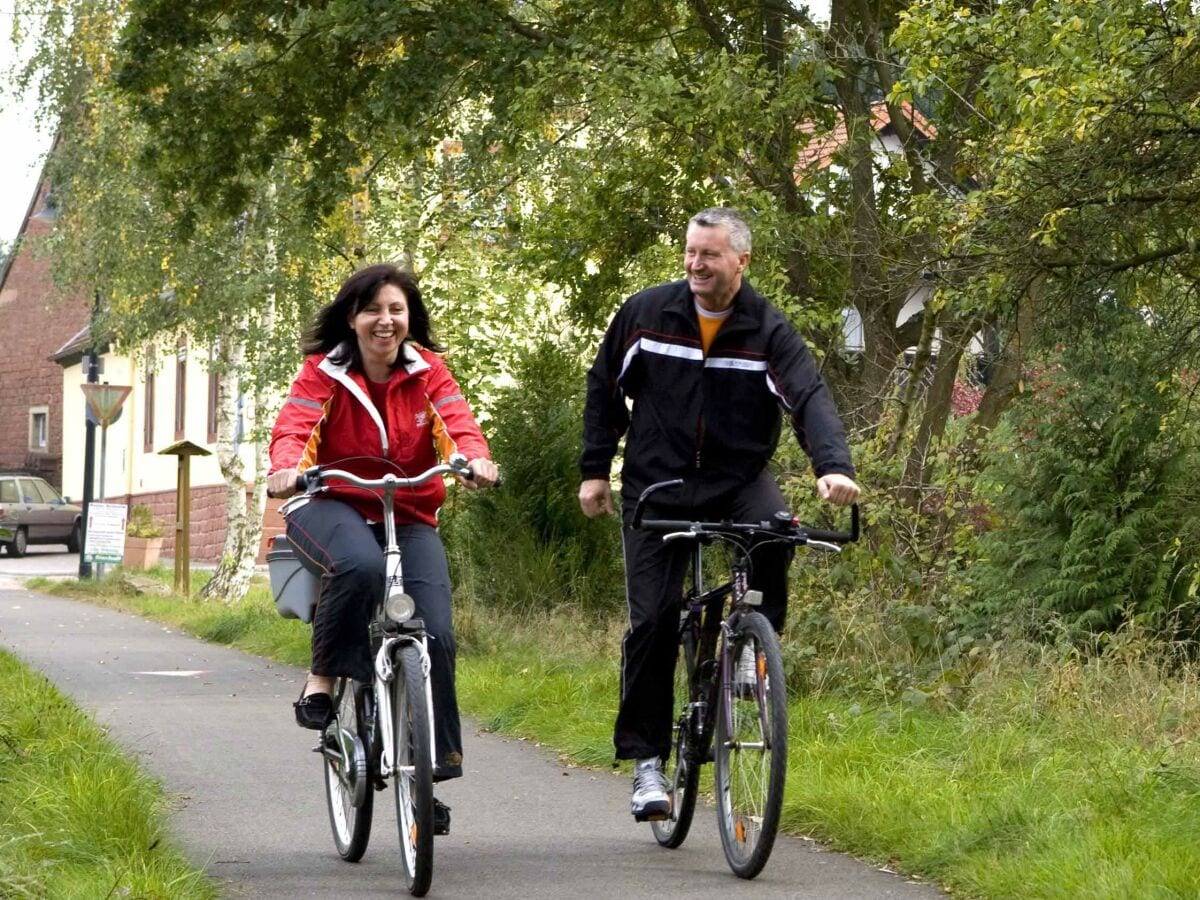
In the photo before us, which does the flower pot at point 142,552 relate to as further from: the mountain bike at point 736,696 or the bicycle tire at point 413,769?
the bicycle tire at point 413,769

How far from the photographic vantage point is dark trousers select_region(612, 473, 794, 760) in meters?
6.36

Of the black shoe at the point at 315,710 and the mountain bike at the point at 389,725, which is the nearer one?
the mountain bike at the point at 389,725

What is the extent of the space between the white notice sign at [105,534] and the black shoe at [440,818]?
76.6 feet

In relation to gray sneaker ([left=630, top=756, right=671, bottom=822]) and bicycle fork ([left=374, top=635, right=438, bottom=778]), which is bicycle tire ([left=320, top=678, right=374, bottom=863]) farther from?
gray sneaker ([left=630, top=756, right=671, bottom=822])

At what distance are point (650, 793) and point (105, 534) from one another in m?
23.4

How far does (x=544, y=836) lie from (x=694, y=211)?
25.2 feet

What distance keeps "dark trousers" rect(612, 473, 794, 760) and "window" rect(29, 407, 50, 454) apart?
2124 inches

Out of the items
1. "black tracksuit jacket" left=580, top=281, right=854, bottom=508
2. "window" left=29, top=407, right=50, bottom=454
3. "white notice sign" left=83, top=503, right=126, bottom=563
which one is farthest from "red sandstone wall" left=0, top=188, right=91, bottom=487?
"black tracksuit jacket" left=580, top=281, right=854, bottom=508

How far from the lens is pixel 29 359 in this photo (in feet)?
198

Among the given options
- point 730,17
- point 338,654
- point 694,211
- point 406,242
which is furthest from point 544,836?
point 406,242

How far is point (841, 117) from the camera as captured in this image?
1468 cm

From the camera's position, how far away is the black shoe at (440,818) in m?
5.74

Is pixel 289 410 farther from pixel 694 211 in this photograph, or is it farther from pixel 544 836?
pixel 694 211

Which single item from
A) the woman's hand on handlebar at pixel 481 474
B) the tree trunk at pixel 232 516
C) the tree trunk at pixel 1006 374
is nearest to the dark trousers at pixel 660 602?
the woman's hand on handlebar at pixel 481 474
